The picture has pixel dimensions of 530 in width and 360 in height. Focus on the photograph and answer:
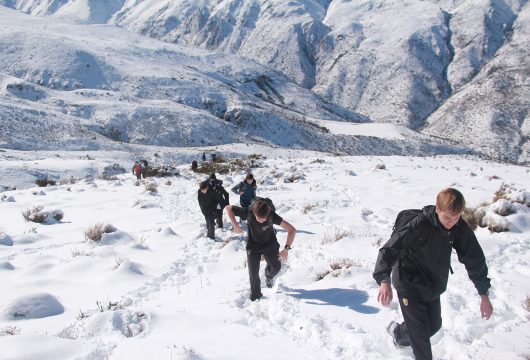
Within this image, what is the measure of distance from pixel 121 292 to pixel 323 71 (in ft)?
477

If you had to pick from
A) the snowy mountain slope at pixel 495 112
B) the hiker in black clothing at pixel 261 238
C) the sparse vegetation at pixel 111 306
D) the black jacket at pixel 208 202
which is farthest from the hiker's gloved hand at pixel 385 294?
the snowy mountain slope at pixel 495 112

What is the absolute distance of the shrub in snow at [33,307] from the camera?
4.77 m

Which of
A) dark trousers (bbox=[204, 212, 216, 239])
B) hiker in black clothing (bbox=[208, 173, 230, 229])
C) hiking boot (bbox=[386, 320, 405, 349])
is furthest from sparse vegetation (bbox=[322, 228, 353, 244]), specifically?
hiking boot (bbox=[386, 320, 405, 349])

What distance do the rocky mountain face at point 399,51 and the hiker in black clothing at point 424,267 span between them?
308 feet

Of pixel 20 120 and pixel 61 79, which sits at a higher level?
pixel 61 79

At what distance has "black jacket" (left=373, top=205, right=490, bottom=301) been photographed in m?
3.53

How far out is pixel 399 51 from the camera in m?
138

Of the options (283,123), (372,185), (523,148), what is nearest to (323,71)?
(523,148)

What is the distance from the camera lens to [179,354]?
12.4 feet

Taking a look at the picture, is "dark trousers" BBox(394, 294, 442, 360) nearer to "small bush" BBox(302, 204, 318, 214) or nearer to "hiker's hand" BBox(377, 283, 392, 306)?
"hiker's hand" BBox(377, 283, 392, 306)

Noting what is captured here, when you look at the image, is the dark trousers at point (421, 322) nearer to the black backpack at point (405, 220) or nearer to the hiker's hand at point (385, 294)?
the hiker's hand at point (385, 294)

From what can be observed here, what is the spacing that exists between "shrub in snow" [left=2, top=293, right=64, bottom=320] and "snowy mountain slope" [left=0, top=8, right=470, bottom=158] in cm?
3917

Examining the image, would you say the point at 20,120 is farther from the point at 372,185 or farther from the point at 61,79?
the point at 372,185

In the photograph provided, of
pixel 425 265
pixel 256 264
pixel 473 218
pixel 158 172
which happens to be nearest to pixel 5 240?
pixel 256 264
